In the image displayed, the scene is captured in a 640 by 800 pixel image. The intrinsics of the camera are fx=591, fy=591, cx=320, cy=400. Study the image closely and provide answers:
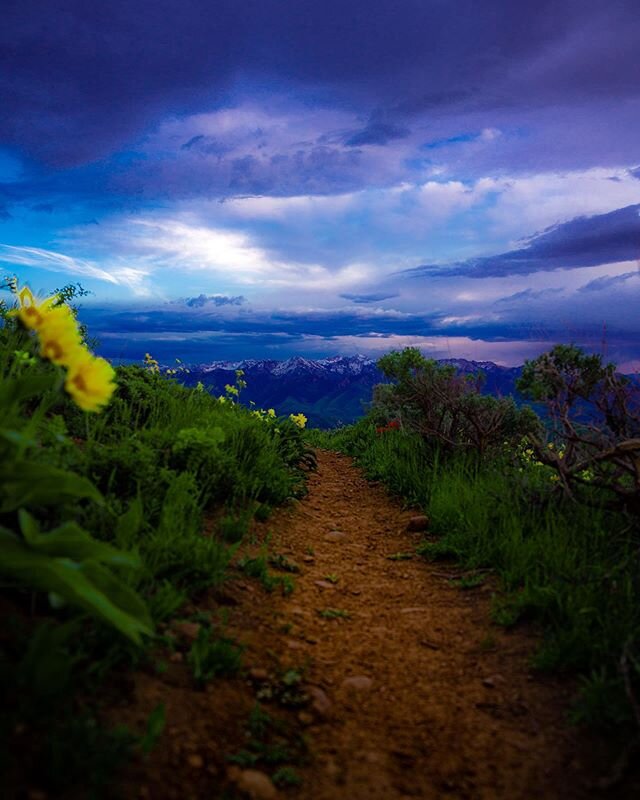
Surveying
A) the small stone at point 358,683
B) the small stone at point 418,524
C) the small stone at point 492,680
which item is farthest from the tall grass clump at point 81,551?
the small stone at point 418,524

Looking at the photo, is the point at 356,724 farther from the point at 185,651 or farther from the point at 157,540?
the point at 157,540

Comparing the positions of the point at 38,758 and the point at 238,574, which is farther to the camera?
the point at 238,574

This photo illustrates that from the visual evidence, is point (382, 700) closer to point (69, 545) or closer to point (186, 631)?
point (186, 631)

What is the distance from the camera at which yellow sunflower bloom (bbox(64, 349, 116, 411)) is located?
257 centimetres

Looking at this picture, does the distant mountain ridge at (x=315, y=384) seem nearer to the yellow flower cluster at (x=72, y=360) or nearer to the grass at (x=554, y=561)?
the grass at (x=554, y=561)

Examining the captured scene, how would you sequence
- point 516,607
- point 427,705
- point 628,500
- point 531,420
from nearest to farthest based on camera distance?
point 427,705 < point 516,607 < point 628,500 < point 531,420

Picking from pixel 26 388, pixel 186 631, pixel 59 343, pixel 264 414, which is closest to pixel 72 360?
→ pixel 59 343

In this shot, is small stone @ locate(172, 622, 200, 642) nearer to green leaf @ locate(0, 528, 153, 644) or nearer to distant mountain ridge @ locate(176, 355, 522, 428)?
green leaf @ locate(0, 528, 153, 644)

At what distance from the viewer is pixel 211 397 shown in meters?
7.69

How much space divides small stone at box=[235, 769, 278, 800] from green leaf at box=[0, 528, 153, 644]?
65 cm

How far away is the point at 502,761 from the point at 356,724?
2.12 ft

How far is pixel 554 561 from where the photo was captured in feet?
13.0

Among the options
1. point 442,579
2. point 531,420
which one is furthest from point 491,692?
point 531,420

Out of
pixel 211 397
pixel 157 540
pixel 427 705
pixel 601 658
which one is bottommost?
pixel 427 705
